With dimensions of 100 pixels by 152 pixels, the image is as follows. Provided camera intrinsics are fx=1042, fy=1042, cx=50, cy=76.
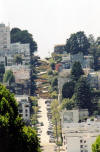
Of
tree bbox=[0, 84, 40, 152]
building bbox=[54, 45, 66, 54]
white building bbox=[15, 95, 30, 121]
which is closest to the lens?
tree bbox=[0, 84, 40, 152]

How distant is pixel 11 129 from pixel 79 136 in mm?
34587

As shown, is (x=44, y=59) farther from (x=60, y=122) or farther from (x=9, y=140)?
(x=9, y=140)

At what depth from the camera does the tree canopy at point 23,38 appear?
94500 mm

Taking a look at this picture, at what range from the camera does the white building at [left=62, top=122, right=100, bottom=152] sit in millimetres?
63438

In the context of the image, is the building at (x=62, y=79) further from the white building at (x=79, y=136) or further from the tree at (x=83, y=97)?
the white building at (x=79, y=136)

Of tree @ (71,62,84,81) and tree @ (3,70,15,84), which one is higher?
tree @ (71,62,84,81)

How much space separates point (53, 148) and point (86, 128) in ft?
8.19

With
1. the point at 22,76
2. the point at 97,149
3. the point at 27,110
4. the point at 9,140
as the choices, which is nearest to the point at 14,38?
the point at 22,76

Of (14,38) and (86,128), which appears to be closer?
(86,128)

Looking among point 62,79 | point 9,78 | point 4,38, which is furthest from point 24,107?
point 4,38

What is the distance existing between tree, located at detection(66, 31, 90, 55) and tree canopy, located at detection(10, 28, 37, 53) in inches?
152

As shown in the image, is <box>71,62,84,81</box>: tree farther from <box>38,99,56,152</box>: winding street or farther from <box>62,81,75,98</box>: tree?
<box>38,99,56,152</box>: winding street

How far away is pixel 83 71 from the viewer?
82625 mm

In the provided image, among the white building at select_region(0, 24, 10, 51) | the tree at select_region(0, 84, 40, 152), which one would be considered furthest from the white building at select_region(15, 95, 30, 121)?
the tree at select_region(0, 84, 40, 152)
